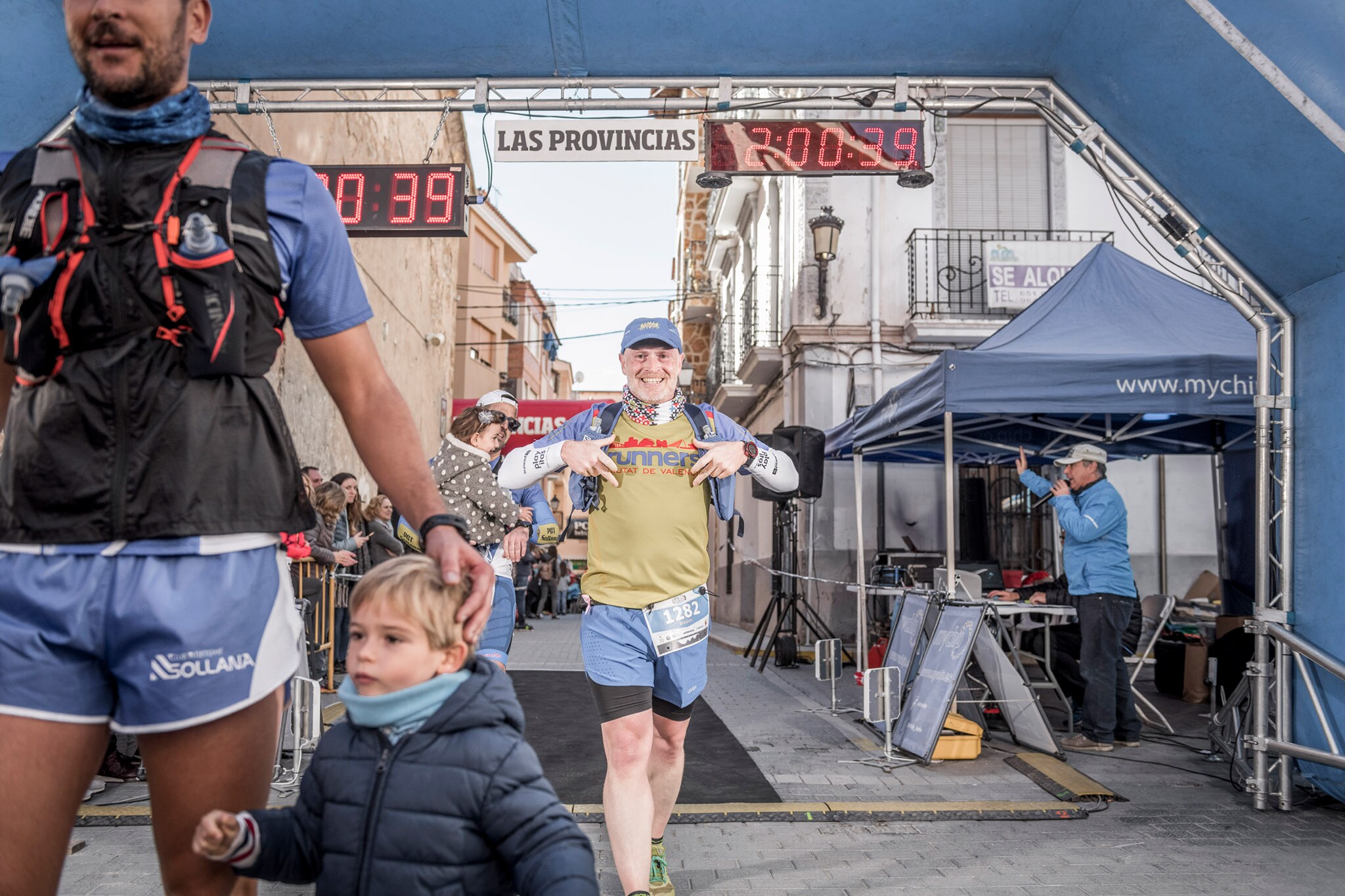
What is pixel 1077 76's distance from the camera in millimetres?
6039

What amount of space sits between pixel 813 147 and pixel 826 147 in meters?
0.09

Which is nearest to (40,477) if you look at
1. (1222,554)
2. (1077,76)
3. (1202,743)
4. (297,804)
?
(297,804)

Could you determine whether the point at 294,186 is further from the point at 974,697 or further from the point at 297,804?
the point at 974,697

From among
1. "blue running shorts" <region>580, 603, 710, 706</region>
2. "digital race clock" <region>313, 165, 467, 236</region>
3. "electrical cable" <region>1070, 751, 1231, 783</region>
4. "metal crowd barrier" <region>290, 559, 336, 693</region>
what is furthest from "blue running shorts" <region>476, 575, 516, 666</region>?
"electrical cable" <region>1070, 751, 1231, 783</region>

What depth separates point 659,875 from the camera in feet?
13.4

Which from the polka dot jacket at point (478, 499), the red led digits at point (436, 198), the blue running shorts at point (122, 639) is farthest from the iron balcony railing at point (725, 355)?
the blue running shorts at point (122, 639)

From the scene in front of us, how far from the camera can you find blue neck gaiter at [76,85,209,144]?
1.82 metres

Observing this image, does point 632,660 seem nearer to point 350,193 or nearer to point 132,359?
point 132,359

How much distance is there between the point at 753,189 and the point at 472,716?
803 inches

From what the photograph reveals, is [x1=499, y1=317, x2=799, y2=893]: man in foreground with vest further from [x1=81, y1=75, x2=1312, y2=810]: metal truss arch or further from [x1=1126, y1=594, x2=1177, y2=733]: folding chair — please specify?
[x1=1126, y1=594, x2=1177, y2=733]: folding chair

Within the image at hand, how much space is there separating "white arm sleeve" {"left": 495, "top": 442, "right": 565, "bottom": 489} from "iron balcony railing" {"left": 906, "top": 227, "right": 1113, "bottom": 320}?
11950 mm

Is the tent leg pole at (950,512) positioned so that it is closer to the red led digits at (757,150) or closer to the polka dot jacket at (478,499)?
the red led digits at (757,150)

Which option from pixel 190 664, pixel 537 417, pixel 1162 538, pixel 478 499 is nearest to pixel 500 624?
pixel 478 499

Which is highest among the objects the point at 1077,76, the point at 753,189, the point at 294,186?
the point at 753,189
